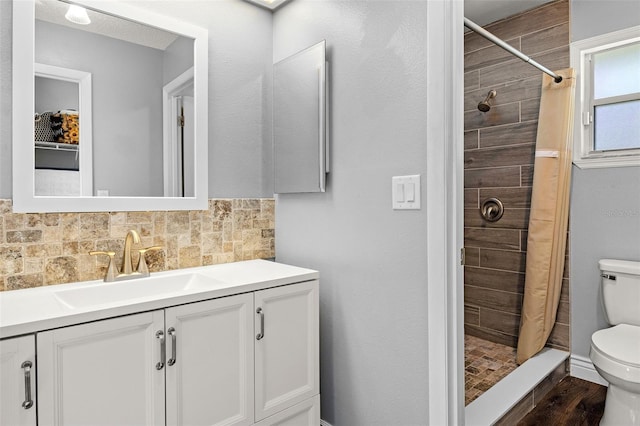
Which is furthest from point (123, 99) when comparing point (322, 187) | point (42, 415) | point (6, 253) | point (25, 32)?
point (42, 415)

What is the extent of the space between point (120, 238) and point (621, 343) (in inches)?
93.4

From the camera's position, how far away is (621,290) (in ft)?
6.95

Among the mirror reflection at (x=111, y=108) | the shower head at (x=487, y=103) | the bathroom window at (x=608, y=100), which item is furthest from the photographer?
the shower head at (x=487, y=103)

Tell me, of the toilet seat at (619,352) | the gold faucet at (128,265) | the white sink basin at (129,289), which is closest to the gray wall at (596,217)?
the toilet seat at (619,352)

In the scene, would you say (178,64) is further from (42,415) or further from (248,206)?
(42,415)

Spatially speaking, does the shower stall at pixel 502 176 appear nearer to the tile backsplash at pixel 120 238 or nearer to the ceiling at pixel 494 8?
the ceiling at pixel 494 8

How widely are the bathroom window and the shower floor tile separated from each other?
1.31 metres

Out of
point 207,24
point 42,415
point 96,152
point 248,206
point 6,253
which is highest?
point 207,24

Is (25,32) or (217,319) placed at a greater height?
(25,32)

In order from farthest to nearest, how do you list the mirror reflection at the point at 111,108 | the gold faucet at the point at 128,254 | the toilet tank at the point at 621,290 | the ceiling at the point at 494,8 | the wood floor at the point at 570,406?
the ceiling at the point at 494,8 → the toilet tank at the point at 621,290 → the wood floor at the point at 570,406 → the gold faucet at the point at 128,254 → the mirror reflection at the point at 111,108

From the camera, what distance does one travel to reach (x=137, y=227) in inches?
63.4

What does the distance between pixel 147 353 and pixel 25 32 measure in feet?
3.93

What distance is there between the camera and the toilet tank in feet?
6.79

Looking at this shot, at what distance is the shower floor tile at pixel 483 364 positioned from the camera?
2111 millimetres
